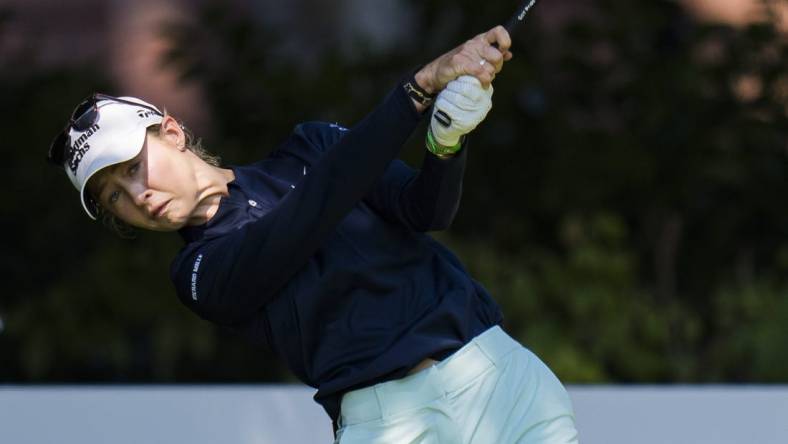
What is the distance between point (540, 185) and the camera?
616 centimetres

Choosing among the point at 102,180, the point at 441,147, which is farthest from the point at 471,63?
Result: the point at 102,180

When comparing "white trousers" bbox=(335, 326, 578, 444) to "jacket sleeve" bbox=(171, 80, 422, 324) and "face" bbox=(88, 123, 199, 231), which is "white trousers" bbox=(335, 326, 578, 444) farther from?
"face" bbox=(88, 123, 199, 231)

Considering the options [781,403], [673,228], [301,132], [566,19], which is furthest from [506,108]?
[301,132]

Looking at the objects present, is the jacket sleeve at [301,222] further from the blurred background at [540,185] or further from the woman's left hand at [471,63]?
the blurred background at [540,185]

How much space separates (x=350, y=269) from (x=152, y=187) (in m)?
0.36

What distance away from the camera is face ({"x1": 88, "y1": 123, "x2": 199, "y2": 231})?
7.27 feet

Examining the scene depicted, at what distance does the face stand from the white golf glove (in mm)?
466

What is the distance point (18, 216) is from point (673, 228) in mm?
2988

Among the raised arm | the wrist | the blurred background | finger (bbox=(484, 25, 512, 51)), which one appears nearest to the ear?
the raised arm

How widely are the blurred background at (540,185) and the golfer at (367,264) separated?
3.43 m

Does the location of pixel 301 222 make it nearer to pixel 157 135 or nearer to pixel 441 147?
pixel 441 147

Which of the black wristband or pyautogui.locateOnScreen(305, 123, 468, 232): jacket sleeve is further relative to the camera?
pyautogui.locateOnScreen(305, 123, 468, 232): jacket sleeve

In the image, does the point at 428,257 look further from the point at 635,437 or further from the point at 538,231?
the point at 538,231

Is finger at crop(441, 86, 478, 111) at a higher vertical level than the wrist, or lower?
higher
